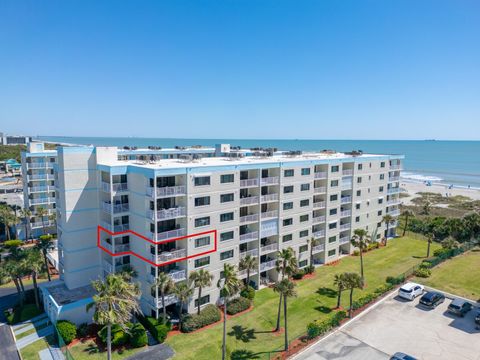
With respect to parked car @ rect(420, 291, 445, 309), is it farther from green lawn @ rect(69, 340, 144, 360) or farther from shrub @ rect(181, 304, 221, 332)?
green lawn @ rect(69, 340, 144, 360)

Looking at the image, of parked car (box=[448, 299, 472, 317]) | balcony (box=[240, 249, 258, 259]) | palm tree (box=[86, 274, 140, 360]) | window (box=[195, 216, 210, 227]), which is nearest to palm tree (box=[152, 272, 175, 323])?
window (box=[195, 216, 210, 227])

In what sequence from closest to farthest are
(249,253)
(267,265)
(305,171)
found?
(249,253) → (267,265) → (305,171)

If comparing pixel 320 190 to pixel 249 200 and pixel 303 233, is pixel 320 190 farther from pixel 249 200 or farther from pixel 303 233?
pixel 249 200

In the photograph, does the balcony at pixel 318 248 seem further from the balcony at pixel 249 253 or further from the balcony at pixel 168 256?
the balcony at pixel 168 256

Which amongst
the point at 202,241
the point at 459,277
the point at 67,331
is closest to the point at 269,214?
the point at 202,241

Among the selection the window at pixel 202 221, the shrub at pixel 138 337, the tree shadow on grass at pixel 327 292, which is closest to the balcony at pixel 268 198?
the window at pixel 202 221

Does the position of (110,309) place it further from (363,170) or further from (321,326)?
(363,170)
